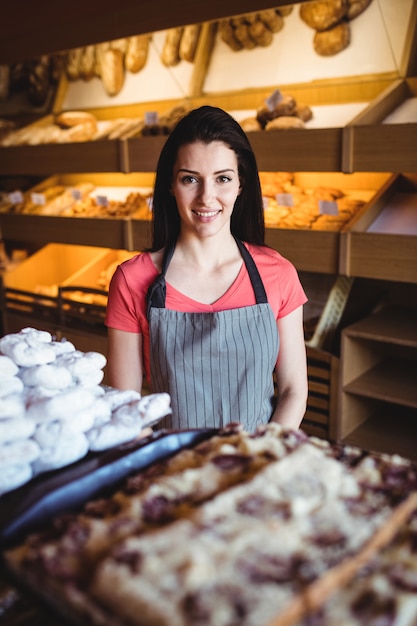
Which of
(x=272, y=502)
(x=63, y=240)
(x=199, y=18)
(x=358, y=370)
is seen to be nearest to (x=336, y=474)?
(x=272, y=502)

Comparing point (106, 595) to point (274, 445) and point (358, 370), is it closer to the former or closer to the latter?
point (274, 445)

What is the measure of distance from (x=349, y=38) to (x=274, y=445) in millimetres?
3023

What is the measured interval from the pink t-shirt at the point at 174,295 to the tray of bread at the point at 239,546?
877mm

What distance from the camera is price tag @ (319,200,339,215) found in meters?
3.00

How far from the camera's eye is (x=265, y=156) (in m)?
3.19

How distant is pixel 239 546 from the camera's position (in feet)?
2.33

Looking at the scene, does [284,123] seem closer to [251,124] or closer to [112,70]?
[251,124]

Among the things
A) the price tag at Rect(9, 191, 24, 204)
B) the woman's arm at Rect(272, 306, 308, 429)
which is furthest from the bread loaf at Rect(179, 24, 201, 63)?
the woman's arm at Rect(272, 306, 308, 429)

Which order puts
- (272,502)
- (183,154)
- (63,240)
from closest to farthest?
(272,502) < (183,154) < (63,240)

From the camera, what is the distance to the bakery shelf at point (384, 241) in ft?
9.09

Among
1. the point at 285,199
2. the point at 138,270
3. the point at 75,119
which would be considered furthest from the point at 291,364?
the point at 75,119

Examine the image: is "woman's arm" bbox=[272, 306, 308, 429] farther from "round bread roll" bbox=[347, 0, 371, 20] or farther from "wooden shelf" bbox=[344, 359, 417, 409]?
"round bread roll" bbox=[347, 0, 371, 20]

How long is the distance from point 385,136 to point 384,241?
468 millimetres

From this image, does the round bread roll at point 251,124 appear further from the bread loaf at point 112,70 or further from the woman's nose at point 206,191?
the woman's nose at point 206,191
